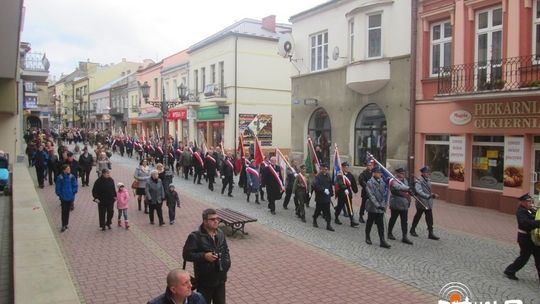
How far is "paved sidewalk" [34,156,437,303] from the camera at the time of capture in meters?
7.17

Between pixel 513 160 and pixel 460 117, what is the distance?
2280 millimetres

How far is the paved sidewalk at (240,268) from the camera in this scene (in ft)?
23.5

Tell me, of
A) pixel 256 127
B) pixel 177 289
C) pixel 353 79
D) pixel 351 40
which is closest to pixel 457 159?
pixel 353 79

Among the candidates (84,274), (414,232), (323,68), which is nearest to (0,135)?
(323,68)

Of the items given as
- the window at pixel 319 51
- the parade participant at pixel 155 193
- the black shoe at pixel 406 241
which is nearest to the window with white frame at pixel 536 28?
the black shoe at pixel 406 241

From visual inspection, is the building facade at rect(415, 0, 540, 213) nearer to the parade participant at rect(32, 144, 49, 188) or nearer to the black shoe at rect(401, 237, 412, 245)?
the black shoe at rect(401, 237, 412, 245)

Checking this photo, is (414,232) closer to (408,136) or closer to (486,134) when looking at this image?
(486,134)

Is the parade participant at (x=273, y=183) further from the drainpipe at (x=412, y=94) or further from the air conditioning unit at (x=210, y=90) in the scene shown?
the air conditioning unit at (x=210, y=90)

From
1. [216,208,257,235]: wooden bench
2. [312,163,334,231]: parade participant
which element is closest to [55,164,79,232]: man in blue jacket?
[216,208,257,235]: wooden bench

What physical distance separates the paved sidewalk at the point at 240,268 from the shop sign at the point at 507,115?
7108 mm

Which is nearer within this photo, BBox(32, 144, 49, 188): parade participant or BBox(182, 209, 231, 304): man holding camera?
BBox(182, 209, 231, 304): man holding camera

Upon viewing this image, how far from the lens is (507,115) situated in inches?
564

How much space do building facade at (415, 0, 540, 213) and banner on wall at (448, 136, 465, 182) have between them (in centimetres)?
3

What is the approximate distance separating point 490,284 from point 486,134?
28.0 ft
